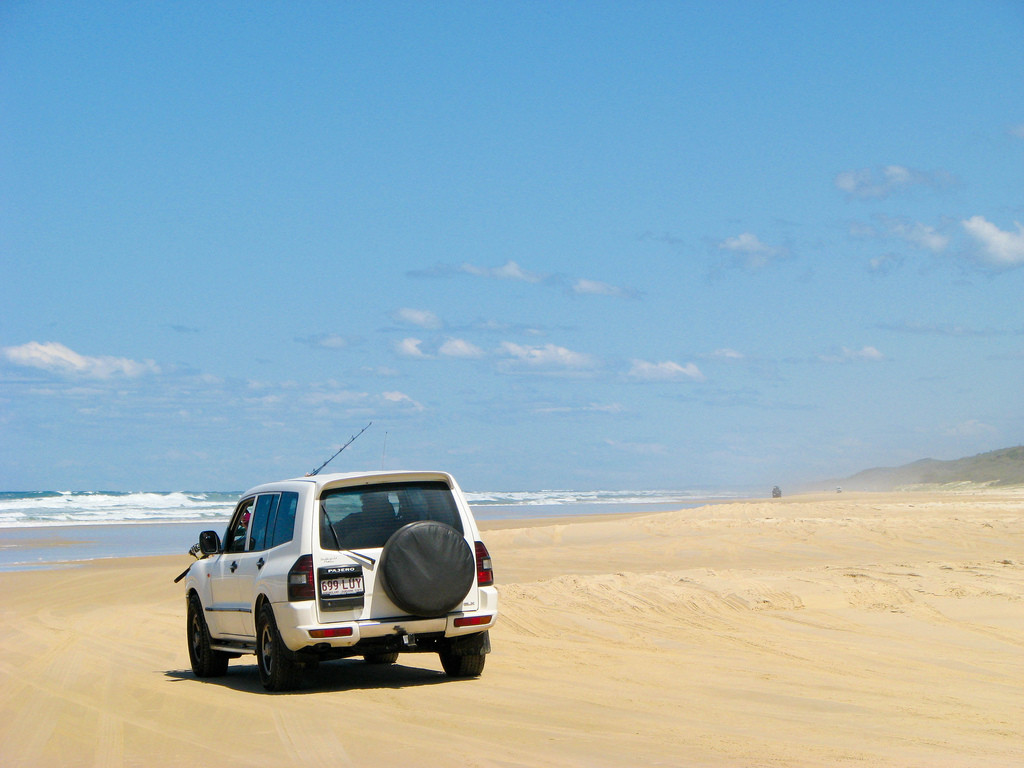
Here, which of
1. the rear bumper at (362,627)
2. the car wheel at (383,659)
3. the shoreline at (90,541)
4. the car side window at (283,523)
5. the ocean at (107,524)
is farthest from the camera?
the ocean at (107,524)

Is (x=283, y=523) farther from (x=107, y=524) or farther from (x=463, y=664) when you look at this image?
(x=107, y=524)

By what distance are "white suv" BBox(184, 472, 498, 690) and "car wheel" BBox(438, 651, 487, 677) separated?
12 millimetres

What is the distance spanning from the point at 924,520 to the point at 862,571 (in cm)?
1160

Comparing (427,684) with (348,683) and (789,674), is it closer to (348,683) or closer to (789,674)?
(348,683)

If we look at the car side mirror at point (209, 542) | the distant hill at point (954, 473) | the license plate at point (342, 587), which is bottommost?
the license plate at point (342, 587)

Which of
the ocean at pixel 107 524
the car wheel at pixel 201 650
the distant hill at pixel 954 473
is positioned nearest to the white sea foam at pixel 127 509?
the ocean at pixel 107 524

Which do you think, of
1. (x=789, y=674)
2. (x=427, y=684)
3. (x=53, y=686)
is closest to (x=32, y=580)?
(x=53, y=686)

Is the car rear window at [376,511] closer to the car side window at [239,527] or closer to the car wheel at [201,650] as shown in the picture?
the car side window at [239,527]

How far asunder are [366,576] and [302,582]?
517 millimetres

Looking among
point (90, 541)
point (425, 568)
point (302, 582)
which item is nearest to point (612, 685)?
point (425, 568)

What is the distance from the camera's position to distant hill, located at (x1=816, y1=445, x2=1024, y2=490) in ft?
271

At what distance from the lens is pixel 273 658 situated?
9.38 metres

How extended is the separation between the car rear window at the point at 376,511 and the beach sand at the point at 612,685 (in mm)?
1305

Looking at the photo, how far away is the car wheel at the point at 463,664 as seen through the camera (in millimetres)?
9883
